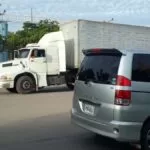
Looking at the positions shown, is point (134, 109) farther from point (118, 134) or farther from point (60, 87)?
point (60, 87)

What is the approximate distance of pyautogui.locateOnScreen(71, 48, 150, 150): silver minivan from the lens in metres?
7.78

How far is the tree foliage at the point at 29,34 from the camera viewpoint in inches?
2080

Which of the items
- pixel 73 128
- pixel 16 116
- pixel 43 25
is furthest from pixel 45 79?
pixel 43 25

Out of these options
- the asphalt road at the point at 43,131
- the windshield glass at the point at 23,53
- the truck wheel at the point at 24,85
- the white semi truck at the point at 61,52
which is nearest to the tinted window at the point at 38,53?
the white semi truck at the point at 61,52

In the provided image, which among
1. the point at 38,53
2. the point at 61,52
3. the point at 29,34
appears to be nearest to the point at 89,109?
the point at 38,53

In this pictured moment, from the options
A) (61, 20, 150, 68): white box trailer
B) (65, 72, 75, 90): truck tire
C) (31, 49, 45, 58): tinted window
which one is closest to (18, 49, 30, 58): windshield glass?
(31, 49, 45, 58): tinted window

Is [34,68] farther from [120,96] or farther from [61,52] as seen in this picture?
[120,96]

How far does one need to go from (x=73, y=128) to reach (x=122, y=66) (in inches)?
134

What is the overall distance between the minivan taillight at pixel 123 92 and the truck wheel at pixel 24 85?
13512mm

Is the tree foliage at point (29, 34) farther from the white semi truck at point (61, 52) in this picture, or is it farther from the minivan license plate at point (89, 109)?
the minivan license plate at point (89, 109)

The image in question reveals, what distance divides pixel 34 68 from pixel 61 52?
1.68 meters

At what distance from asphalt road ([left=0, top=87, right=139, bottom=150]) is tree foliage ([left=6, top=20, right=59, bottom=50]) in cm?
3732

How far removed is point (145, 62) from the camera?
814 centimetres

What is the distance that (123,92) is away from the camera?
778cm
